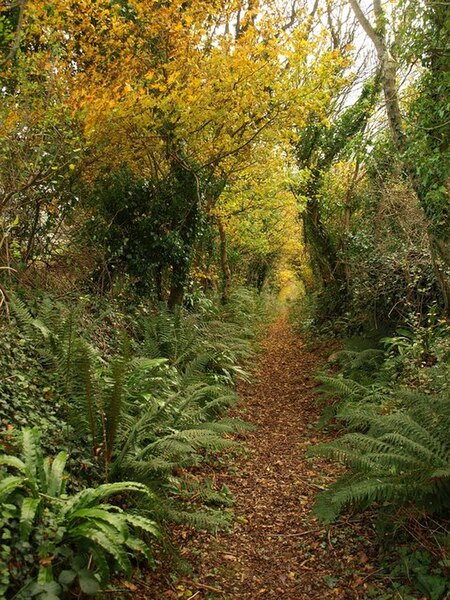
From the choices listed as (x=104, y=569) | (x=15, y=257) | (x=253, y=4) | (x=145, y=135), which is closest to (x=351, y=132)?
(x=253, y=4)

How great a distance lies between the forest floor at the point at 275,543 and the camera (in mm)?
3596

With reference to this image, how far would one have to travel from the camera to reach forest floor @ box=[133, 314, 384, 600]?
3596 mm

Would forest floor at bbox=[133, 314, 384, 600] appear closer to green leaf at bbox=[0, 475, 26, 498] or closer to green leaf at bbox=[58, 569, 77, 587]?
green leaf at bbox=[58, 569, 77, 587]

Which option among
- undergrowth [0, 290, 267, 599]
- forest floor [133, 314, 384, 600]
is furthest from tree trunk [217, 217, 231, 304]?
undergrowth [0, 290, 267, 599]

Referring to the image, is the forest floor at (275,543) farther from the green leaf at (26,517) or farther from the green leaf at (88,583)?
the green leaf at (26,517)

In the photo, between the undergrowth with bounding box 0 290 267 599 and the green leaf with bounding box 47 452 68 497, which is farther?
the green leaf with bounding box 47 452 68 497

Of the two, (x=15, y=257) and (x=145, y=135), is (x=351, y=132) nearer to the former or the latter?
(x=145, y=135)

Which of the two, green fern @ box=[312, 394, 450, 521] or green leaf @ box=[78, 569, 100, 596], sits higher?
green fern @ box=[312, 394, 450, 521]

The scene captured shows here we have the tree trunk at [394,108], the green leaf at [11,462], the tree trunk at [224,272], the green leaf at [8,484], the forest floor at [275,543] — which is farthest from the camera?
the tree trunk at [224,272]

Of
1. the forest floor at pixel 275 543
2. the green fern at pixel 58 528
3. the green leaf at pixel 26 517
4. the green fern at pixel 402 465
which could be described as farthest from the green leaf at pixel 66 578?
the green fern at pixel 402 465

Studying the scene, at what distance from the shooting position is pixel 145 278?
29.2 feet

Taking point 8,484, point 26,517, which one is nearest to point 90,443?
point 8,484

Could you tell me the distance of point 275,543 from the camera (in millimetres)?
4293

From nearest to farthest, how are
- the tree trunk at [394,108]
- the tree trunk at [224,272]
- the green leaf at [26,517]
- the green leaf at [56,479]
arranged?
the green leaf at [26,517], the green leaf at [56,479], the tree trunk at [394,108], the tree trunk at [224,272]
